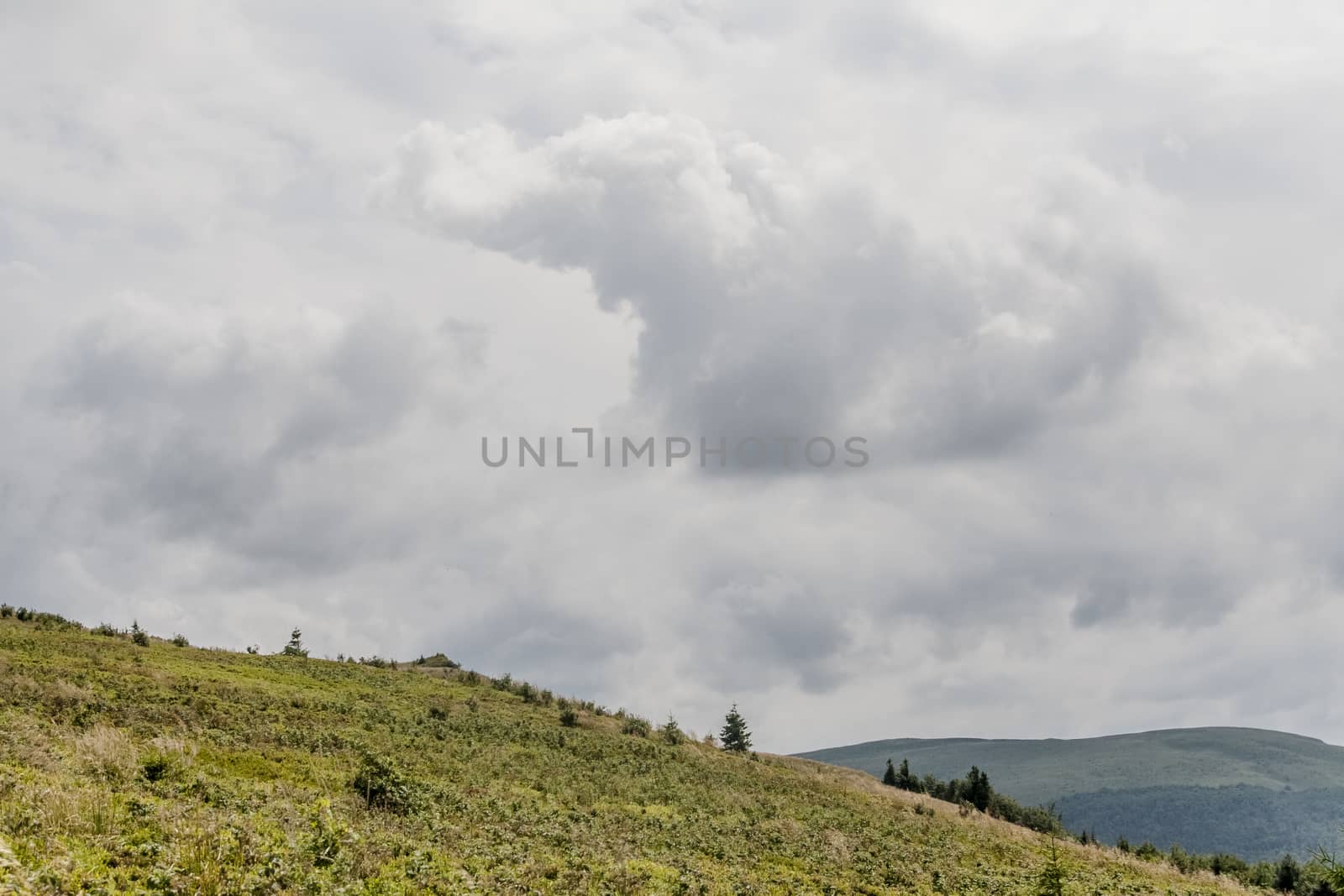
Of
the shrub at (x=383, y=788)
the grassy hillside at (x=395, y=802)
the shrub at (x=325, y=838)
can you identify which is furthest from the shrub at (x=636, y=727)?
the shrub at (x=325, y=838)

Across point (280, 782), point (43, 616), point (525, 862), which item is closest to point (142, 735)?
point (280, 782)

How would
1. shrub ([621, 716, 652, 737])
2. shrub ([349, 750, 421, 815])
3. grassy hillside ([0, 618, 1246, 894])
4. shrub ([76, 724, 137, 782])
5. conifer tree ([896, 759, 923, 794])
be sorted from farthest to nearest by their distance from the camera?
conifer tree ([896, 759, 923, 794]), shrub ([621, 716, 652, 737]), shrub ([349, 750, 421, 815]), shrub ([76, 724, 137, 782]), grassy hillside ([0, 618, 1246, 894])

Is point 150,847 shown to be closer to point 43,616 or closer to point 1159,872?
point 1159,872

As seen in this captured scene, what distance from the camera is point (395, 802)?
27172mm

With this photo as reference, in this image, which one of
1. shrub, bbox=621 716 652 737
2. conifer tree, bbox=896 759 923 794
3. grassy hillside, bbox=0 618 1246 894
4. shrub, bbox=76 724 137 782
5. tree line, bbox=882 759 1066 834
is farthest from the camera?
conifer tree, bbox=896 759 923 794

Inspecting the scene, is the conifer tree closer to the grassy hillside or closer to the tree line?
the tree line

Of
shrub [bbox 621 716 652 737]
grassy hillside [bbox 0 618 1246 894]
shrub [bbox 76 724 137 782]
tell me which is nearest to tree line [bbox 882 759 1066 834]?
shrub [bbox 621 716 652 737]

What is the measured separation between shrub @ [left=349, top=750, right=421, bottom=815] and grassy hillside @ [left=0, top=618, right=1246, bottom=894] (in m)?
0.10

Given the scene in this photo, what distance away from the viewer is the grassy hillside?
54.4ft

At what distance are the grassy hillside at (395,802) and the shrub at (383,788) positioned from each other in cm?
10

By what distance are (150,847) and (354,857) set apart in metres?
3.96

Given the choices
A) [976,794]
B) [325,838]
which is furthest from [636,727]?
[976,794]

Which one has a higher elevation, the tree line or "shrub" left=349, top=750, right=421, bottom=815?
"shrub" left=349, top=750, right=421, bottom=815

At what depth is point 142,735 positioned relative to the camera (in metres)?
30.6
